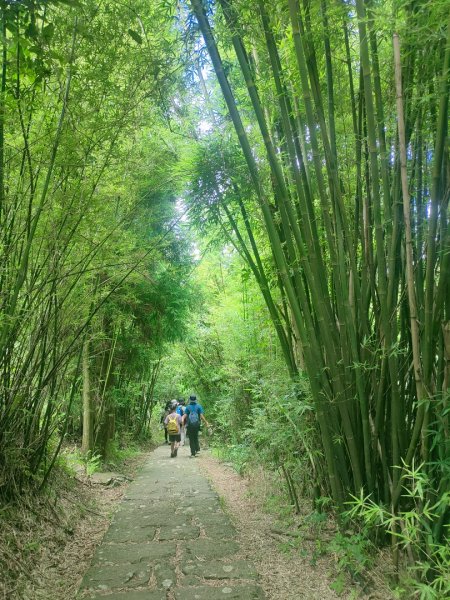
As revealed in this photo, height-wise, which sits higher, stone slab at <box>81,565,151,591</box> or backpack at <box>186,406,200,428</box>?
backpack at <box>186,406,200,428</box>

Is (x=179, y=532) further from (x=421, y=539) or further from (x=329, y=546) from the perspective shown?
(x=421, y=539)

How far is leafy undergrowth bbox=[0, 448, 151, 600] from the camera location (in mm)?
2186

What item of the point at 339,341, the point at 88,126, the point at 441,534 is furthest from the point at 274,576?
the point at 88,126

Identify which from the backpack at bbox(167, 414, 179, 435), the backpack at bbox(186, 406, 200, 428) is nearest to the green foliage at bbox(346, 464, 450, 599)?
the backpack at bbox(186, 406, 200, 428)

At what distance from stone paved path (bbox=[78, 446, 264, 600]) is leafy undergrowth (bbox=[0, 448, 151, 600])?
0.12 metres

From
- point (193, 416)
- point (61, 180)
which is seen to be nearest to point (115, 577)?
point (61, 180)

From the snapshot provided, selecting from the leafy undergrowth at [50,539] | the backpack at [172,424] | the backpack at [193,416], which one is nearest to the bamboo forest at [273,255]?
the leafy undergrowth at [50,539]

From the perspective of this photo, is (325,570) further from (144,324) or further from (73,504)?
(144,324)

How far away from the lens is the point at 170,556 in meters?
2.67

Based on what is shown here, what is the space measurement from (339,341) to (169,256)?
3.68 m

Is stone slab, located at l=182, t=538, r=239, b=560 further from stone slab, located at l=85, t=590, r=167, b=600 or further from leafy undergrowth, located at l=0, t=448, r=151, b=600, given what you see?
leafy undergrowth, located at l=0, t=448, r=151, b=600

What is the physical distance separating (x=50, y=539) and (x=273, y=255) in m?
2.32

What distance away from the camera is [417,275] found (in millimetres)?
2033

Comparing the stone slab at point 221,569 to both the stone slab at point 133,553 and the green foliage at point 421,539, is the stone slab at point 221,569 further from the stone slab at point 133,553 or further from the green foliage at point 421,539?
the green foliage at point 421,539
